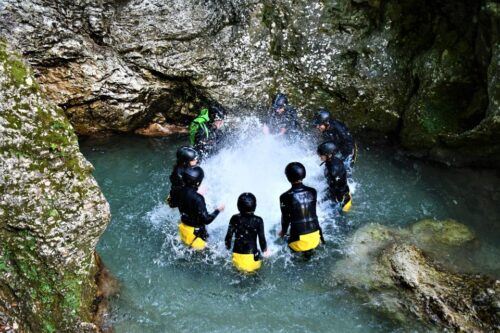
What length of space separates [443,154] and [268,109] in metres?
3.94

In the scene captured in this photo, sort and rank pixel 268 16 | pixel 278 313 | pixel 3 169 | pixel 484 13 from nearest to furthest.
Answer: pixel 3 169 → pixel 278 313 → pixel 484 13 → pixel 268 16

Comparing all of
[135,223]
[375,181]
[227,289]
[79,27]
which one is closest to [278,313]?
[227,289]

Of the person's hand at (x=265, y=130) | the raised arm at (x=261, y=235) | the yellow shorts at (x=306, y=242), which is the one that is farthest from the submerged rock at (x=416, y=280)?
the person's hand at (x=265, y=130)

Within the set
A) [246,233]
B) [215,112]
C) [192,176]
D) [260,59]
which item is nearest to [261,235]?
[246,233]

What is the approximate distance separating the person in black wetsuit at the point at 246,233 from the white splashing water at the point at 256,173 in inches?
37.9

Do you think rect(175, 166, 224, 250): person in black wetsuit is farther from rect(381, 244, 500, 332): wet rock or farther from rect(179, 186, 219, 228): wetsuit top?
rect(381, 244, 500, 332): wet rock

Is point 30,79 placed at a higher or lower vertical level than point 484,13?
lower

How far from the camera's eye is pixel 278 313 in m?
6.59

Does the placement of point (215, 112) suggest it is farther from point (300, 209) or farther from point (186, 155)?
point (300, 209)

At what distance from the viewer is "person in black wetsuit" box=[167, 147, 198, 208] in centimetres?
700

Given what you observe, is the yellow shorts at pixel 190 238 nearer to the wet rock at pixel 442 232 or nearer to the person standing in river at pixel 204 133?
the person standing in river at pixel 204 133

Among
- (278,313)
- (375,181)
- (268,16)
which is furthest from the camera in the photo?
(268,16)

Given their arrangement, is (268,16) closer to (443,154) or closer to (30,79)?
(443,154)

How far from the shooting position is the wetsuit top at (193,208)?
672 centimetres
